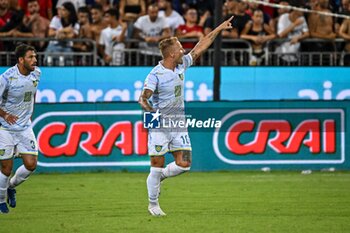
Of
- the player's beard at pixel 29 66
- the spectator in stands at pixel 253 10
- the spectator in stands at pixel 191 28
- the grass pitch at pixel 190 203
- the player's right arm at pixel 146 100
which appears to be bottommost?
the grass pitch at pixel 190 203

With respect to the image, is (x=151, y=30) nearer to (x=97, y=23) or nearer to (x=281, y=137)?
(x=97, y=23)

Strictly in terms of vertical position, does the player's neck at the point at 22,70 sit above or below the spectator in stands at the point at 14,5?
below

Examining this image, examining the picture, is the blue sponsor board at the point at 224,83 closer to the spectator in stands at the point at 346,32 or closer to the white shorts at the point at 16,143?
the spectator in stands at the point at 346,32

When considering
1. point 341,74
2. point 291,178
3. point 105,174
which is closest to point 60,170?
point 105,174

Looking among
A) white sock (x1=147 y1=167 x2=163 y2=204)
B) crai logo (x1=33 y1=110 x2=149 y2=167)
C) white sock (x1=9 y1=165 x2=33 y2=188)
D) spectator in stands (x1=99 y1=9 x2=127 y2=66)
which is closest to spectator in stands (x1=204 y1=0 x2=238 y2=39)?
spectator in stands (x1=99 y1=9 x2=127 y2=66)

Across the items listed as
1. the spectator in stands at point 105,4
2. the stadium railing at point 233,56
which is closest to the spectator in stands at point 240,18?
the stadium railing at point 233,56

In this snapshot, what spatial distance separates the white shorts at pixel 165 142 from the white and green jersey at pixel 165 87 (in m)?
0.32

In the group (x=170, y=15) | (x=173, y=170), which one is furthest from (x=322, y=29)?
(x=173, y=170)

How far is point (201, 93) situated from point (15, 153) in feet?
27.0

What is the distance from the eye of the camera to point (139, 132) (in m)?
20.9

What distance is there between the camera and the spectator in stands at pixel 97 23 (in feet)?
73.9

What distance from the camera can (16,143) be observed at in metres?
Result: 14.3

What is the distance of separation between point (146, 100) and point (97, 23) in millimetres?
9572

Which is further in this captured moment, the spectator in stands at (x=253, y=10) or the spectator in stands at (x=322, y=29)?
the spectator in stands at (x=253, y=10)
